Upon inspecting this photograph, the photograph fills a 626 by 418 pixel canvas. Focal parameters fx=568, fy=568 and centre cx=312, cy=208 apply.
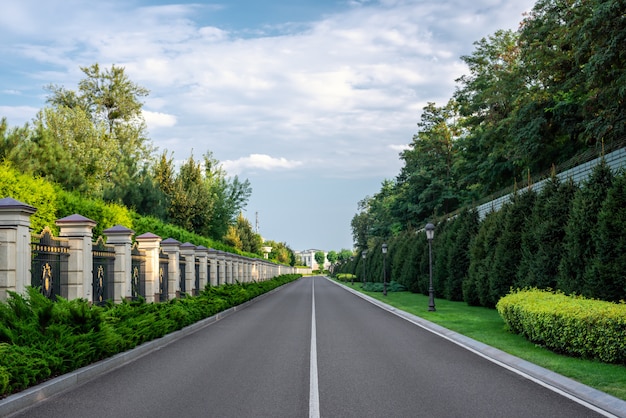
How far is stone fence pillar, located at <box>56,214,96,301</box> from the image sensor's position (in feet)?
49.4

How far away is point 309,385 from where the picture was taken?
8672 millimetres

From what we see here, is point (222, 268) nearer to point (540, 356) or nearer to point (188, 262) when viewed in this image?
point (188, 262)

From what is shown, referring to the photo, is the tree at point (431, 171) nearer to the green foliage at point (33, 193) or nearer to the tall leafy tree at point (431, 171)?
the tall leafy tree at point (431, 171)

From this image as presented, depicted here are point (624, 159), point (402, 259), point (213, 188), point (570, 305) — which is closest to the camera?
point (570, 305)

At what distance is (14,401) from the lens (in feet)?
23.5

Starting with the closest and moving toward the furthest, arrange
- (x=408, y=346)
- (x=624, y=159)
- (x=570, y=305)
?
(x=570, y=305) < (x=408, y=346) < (x=624, y=159)

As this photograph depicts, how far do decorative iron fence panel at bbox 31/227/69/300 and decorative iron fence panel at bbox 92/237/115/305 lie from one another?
1703mm

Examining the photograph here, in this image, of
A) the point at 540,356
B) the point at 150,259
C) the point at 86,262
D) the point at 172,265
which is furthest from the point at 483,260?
the point at 86,262

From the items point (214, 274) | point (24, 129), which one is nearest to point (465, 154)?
point (214, 274)

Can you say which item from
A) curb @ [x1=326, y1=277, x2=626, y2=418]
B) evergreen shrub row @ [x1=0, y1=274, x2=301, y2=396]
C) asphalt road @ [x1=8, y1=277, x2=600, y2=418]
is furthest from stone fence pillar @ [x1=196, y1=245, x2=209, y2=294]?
curb @ [x1=326, y1=277, x2=626, y2=418]

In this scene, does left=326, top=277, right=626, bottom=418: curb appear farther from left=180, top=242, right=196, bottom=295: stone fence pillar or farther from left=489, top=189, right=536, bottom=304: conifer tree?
left=180, top=242, right=196, bottom=295: stone fence pillar

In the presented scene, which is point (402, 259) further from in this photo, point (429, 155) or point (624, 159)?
point (624, 159)

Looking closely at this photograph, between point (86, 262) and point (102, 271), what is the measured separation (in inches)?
82.4

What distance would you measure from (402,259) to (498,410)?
4336 cm
